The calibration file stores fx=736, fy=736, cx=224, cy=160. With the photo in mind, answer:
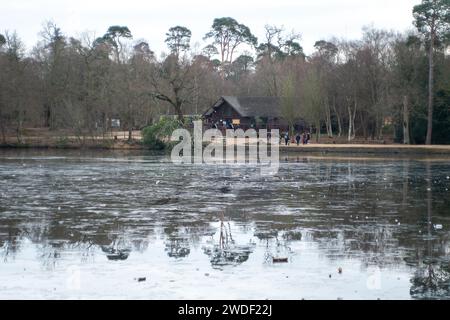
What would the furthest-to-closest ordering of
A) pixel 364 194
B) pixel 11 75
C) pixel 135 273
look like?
pixel 11 75, pixel 364 194, pixel 135 273

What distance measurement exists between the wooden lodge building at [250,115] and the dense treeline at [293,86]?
12.3 feet

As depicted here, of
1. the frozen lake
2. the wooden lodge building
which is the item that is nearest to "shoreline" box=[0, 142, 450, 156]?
the wooden lodge building

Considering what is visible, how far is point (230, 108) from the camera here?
89.2 m

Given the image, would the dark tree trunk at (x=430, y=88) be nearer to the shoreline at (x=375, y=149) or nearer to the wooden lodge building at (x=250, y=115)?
the shoreline at (x=375, y=149)

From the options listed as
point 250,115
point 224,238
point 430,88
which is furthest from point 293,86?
point 224,238

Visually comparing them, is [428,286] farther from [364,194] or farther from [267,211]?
[364,194]

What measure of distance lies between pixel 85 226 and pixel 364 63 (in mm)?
57546

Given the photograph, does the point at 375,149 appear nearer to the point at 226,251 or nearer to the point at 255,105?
the point at 255,105

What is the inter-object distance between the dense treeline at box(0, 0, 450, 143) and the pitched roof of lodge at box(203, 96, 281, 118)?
14.4ft

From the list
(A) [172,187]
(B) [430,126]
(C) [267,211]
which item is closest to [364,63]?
(B) [430,126]

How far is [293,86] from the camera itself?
77750 mm

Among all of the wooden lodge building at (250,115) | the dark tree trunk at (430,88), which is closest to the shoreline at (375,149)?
the dark tree trunk at (430,88)
